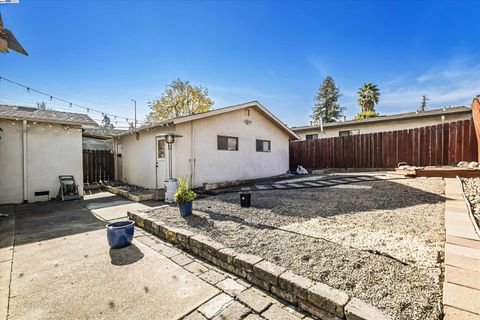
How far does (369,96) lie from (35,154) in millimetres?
32753

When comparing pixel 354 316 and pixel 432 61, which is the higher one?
pixel 432 61

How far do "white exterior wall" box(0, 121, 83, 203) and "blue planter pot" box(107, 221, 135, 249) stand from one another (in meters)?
5.97

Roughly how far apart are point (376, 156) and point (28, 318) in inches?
529

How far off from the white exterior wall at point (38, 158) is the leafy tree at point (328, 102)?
33390 millimetres

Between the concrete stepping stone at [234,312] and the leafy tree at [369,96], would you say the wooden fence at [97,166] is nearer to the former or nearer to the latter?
the concrete stepping stone at [234,312]

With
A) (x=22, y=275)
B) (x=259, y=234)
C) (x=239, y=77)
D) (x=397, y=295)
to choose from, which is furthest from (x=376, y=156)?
(x=22, y=275)

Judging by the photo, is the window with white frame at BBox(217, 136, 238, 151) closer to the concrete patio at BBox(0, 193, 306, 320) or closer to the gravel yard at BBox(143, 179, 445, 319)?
the gravel yard at BBox(143, 179, 445, 319)

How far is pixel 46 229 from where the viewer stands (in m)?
4.28

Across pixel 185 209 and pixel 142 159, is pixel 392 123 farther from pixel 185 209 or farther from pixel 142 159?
pixel 142 159

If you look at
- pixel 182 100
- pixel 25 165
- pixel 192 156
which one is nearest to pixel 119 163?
pixel 25 165

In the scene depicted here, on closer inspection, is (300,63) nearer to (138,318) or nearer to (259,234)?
(259,234)

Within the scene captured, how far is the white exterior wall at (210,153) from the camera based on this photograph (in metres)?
8.07

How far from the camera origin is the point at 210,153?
344 inches

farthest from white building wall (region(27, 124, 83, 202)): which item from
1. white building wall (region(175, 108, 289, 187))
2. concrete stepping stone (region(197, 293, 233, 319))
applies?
concrete stepping stone (region(197, 293, 233, 319))
